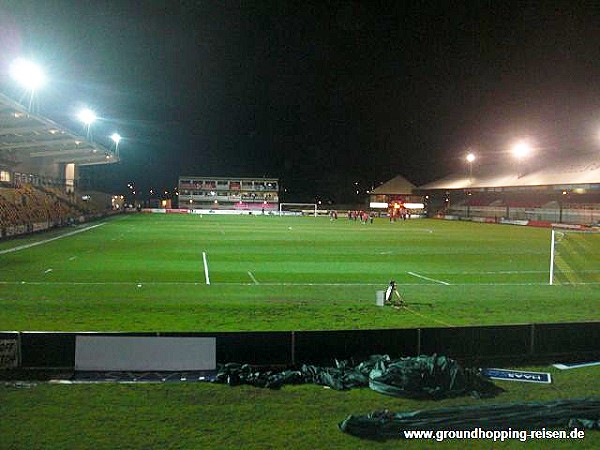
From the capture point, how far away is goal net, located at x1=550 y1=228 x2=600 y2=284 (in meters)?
22.3

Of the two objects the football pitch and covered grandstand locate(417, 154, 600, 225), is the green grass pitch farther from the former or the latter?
covered grandstand locate(417, 154, 600, 225)

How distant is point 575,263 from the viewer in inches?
1121

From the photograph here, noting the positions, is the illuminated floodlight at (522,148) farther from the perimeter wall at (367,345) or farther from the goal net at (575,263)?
the perimeter wall at (367,345)

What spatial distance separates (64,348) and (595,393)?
8.33 m

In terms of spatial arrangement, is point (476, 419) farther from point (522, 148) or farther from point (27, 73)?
point (522, 148)

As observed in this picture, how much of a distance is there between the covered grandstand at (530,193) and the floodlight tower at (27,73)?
51.5m

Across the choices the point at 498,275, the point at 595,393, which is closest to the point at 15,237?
the point at 498,275

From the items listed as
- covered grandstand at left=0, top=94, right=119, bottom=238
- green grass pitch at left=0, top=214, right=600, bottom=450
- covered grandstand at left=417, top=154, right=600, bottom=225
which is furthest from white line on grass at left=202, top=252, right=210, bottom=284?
covered grandstand at left=417, top=154, right=600, bottom=225

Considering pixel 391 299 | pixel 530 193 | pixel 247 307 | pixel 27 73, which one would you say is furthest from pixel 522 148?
pixel 247 307

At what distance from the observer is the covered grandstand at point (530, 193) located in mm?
62688

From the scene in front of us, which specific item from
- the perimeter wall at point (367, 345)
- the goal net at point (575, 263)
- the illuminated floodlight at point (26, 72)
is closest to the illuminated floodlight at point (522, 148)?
the goal net at point (575, 263)

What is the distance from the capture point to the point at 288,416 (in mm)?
7438

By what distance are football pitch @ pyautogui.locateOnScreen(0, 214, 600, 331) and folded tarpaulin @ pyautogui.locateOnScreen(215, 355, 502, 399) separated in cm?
396

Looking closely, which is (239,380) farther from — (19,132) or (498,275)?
(19,132)
